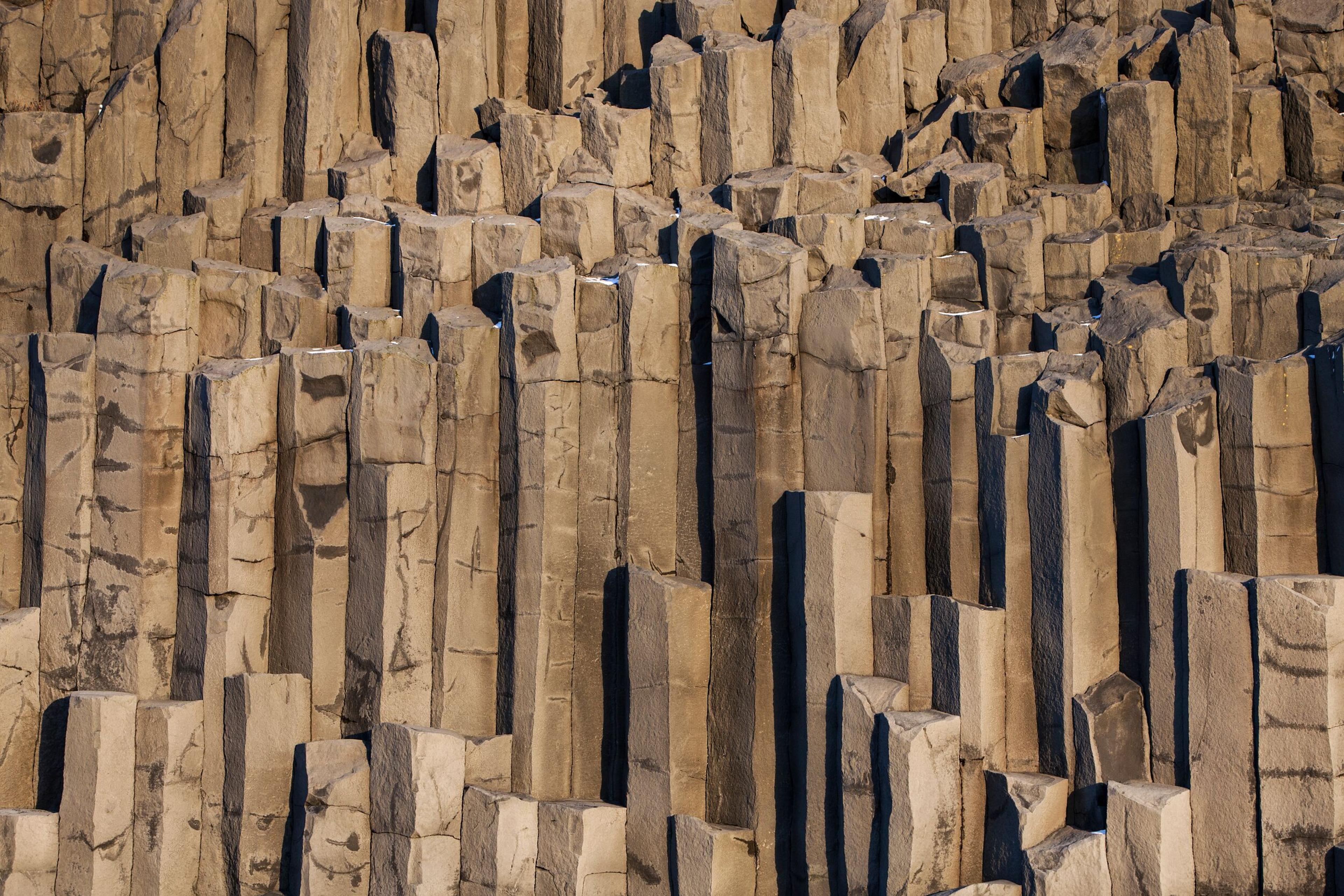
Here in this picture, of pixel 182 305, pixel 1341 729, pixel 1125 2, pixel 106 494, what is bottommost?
pixel 1341 729

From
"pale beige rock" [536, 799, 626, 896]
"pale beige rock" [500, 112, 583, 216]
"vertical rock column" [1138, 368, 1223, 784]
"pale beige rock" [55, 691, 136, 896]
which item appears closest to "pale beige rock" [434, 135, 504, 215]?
"pale beige rock" [500, 112, 583, 216]

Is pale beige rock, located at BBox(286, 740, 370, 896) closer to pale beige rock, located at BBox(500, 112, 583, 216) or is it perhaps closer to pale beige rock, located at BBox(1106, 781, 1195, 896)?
pale beige rock, located at BBox(500, 112, 583, 216)

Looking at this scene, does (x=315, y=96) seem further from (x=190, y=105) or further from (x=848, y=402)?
(x=848, y=402)

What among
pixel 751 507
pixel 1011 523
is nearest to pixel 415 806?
pixel 751 507

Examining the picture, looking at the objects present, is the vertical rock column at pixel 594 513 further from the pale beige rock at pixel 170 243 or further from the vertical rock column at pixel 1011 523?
the pale beige rock at pixel 170 243

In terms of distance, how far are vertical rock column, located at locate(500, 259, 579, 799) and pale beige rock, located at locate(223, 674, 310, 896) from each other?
5.16 feet

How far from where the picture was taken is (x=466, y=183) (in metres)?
13.3

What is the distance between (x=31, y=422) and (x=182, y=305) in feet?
4.82

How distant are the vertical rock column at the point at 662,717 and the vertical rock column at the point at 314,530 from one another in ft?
7.38

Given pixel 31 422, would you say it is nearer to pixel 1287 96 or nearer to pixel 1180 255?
pixel 1180 255

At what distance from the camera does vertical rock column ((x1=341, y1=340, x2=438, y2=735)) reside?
1125cm

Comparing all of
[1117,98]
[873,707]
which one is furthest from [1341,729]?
[1117,98]

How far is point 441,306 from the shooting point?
12.4 m

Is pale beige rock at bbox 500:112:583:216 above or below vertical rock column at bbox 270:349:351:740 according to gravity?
above
